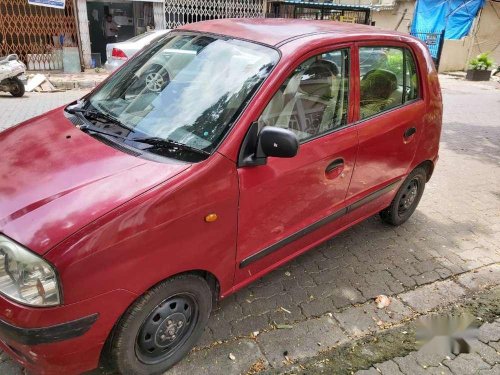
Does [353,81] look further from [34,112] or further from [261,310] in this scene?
[34,112]

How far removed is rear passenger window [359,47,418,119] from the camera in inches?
118

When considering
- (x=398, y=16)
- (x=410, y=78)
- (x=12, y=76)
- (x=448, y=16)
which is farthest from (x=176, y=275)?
(x=398, y=16)

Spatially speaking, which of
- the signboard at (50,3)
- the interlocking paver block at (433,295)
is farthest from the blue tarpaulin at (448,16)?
the interlocking paver block at (433,295)

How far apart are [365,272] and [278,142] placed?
1.77 m

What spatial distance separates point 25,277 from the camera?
5.72ft

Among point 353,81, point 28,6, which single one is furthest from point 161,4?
point 353,81

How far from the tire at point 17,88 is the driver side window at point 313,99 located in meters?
8.11

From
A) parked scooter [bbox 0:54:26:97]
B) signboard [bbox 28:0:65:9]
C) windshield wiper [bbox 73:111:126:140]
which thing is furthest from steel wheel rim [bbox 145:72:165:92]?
signboard [bbox 28:0:65:9]

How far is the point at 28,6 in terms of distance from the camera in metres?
10.9

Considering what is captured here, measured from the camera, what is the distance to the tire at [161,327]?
80.9 inches

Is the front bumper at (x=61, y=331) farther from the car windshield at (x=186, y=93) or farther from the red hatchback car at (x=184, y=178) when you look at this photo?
the car windshield at (x=186, y=93)

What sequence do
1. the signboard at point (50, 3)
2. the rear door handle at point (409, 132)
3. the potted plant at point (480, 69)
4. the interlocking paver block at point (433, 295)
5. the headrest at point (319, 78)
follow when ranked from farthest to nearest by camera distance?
the potted plant at point (480, 69) < the signboard at point (50, 3) < the rear door handle at point (409, 132) < the interlocking paver block at point (433, 295) < the headrest at point (319, 78)

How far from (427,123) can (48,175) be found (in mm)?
3043

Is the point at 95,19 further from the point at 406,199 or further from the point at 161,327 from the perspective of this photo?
the point at 161,327
